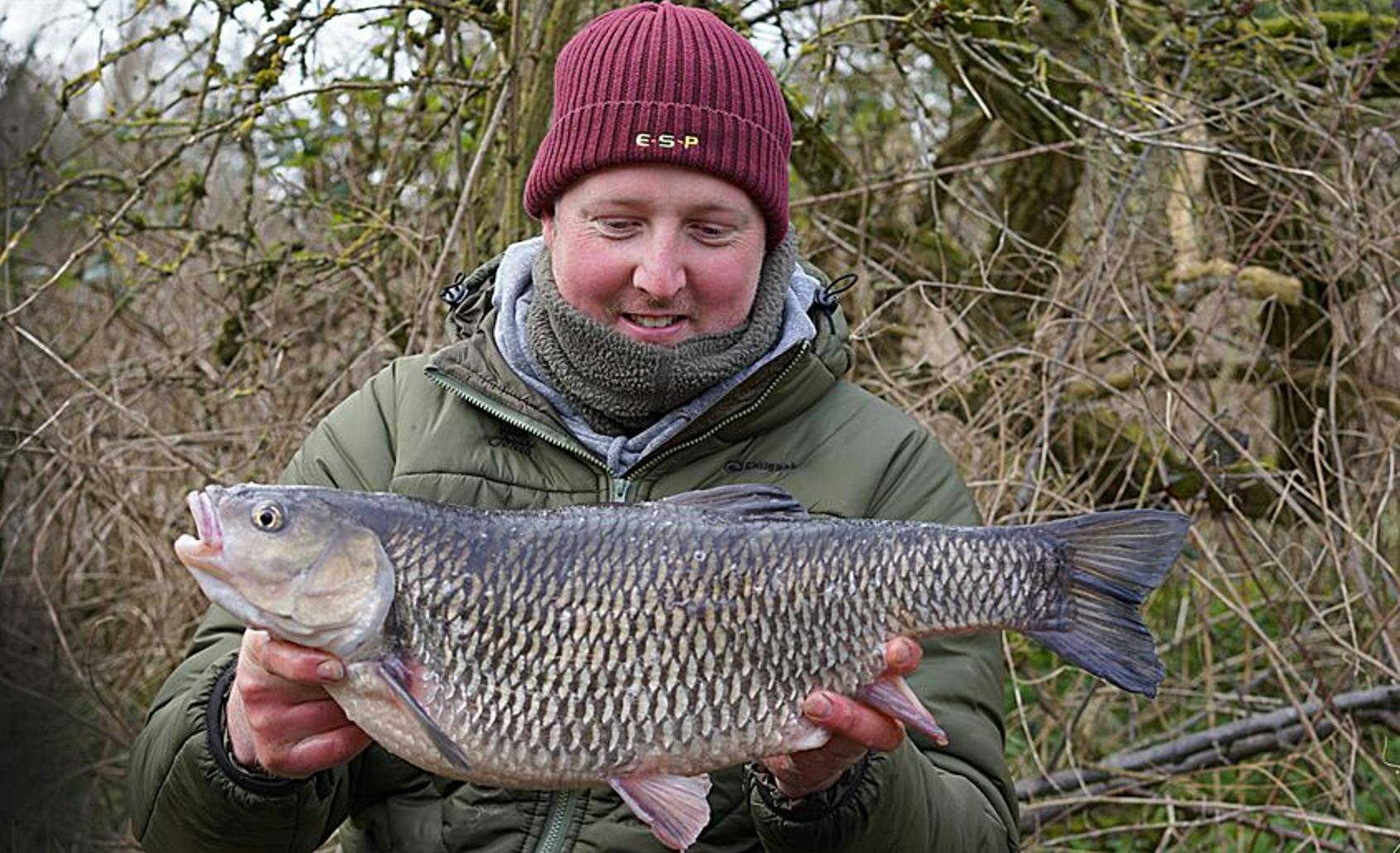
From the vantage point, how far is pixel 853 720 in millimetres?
2082

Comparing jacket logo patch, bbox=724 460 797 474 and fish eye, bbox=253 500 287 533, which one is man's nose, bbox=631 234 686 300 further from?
fish eye, bbox=253 500 287 533

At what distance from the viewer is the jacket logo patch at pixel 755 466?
2537 mm

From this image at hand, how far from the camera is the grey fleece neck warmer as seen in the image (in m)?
2.46

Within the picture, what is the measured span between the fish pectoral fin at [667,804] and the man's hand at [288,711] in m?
0.37

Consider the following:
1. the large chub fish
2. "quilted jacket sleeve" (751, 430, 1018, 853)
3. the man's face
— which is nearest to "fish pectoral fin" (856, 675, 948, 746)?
the large chub fish

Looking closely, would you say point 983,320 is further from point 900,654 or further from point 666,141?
point 900,654

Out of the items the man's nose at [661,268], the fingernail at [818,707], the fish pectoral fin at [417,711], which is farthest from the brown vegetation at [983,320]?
the fish pectoral fin at [417,711]

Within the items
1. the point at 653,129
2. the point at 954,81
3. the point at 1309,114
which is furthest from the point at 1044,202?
the point at 653,129

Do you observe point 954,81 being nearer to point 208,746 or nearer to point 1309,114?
point 1309,114

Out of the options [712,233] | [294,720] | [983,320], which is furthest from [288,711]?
[983,320]

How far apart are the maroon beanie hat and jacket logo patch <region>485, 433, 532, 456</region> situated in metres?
0.38

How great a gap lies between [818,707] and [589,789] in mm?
488

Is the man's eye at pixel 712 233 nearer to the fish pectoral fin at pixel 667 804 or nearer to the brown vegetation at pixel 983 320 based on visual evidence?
the fish pectoral fin at pixel 667 804

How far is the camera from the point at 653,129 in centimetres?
246
